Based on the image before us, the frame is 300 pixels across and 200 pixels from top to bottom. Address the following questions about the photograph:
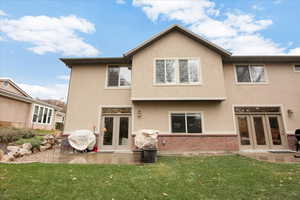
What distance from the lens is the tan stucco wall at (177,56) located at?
9.20 m

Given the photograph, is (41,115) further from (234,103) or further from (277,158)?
(277,158)

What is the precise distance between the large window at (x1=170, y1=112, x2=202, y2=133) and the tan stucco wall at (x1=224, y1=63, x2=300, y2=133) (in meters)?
2.54

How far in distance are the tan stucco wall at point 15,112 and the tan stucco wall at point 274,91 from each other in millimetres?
19503

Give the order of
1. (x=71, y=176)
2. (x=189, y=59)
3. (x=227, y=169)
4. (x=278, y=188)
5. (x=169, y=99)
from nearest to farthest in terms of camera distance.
→ (x=278, y=188) → (x=71, y=176) → (x=227, y=169) → (x=169, y=99) → (x=189, y=59)

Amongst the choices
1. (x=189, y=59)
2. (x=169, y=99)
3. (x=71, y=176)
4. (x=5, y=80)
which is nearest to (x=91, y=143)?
(x=71, y=176)

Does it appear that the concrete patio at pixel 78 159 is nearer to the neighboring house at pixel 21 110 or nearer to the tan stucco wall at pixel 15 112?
the neighboring house at pixel 21 110

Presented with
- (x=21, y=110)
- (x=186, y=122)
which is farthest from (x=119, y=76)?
(x=21, y=110)

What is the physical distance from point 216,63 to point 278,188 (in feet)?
24.8

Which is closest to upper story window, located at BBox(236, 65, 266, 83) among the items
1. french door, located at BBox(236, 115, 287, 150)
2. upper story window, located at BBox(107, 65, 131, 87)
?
french door, located at BBox(236, 115, 287, 150)

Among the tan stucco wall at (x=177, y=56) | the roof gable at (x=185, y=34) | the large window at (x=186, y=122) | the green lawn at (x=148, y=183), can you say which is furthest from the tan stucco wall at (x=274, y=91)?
the green lawn at (x=148, y=183)

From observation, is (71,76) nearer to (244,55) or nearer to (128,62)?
(128,62)

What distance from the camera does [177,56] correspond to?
9.77 m

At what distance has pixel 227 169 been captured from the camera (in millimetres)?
5422

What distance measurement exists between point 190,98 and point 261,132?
5.38m
